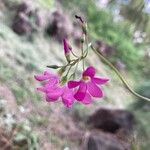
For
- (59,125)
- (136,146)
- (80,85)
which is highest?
(80,85)

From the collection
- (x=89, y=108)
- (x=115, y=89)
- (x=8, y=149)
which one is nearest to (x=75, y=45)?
(x=115, y=89)

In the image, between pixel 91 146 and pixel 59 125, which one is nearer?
pixel 91 146

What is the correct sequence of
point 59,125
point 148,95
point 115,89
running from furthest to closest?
point 115,89 → point 148,95 → point 59,125

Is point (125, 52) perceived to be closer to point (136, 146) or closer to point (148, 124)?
point (148, 124)

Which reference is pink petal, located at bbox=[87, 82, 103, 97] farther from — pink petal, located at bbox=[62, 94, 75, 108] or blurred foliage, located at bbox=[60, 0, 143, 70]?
blurred foliage, located at bbox=[60, 0, 143, 70]

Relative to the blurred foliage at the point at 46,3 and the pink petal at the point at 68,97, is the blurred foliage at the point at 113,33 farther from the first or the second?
the pink petal at the point at 68,97

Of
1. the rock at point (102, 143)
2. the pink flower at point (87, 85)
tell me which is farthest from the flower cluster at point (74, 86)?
the rock at point (102, 143)

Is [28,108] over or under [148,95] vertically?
under

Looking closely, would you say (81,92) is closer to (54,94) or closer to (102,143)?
(54,94)
